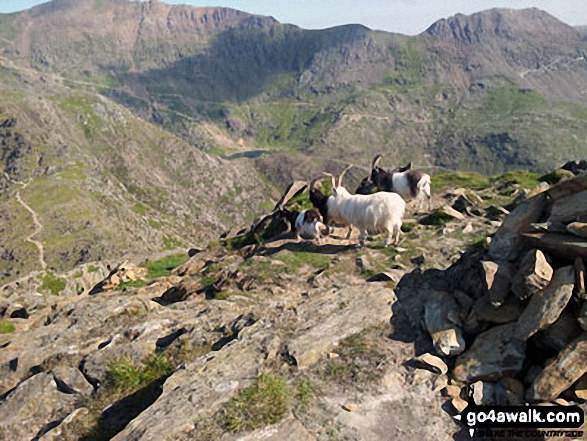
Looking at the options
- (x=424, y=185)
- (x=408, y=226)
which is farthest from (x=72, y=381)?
(x=424, y=185)

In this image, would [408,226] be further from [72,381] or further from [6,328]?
[6,328]

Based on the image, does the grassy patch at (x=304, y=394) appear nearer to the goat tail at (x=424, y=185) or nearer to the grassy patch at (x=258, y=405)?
the grassy patch at (x=258, y=405)

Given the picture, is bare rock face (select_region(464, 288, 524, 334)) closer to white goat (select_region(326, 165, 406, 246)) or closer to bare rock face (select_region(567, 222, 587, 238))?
bare rock face (select_region(567, 222, 587, 238))

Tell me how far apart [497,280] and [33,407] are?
1270cm

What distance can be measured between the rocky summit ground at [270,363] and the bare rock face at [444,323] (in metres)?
0.06

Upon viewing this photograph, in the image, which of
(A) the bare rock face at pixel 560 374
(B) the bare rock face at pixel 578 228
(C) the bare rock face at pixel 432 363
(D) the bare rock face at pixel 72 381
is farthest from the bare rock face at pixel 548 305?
(D) the bare rock face at pixel 72 381

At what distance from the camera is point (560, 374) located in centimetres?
838

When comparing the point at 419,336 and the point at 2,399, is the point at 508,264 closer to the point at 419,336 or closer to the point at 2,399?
the point at 419,336

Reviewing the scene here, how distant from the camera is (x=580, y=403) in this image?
324 inches

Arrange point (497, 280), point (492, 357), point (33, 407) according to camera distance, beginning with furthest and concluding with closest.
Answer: point (33, 407) < point (497, 280) < point (492, 357)

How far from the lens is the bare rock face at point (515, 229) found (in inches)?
458

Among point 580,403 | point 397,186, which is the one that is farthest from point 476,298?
point 397,186

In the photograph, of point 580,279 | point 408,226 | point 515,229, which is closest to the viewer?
point 580,279

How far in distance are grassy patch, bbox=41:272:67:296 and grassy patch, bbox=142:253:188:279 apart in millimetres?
19364
